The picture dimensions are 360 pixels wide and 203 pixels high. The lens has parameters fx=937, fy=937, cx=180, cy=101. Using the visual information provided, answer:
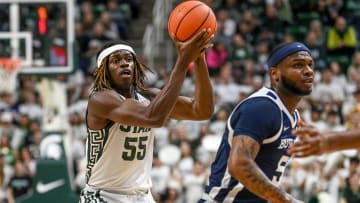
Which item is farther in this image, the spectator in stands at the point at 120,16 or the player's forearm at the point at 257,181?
the spectator in stands at the point at 120,16

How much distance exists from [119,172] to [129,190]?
0.51 ft

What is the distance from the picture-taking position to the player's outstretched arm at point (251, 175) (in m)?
6.36

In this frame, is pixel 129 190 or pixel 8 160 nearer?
pixel 129 190

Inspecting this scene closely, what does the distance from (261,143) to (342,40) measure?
13368 millimetres

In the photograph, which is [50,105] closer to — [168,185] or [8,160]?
[8,160]

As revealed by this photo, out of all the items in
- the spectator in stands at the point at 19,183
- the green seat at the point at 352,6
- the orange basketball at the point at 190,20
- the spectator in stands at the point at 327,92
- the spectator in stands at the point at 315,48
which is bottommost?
the spectator in stands at the point at 19,183

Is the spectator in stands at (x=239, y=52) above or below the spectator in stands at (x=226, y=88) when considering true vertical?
above

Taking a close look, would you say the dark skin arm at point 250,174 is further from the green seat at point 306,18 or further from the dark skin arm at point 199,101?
the green seat at point 306,18

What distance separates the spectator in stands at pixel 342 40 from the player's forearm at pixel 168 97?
13.4m

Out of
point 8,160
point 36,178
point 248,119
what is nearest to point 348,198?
point 36,178

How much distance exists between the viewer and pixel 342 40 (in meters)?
19.6

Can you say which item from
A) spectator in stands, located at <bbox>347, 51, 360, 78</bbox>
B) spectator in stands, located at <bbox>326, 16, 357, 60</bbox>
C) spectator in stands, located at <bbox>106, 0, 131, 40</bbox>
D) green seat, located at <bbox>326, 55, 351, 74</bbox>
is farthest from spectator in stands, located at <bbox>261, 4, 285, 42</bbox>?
spectator in stands, located at <bbox>106, 0, 131, 40</bbox>

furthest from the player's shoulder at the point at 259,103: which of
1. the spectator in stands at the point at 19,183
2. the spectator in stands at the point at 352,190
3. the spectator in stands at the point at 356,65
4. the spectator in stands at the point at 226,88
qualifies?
the spectator in stands at the point at 356,65

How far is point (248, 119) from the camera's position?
21.4ft
